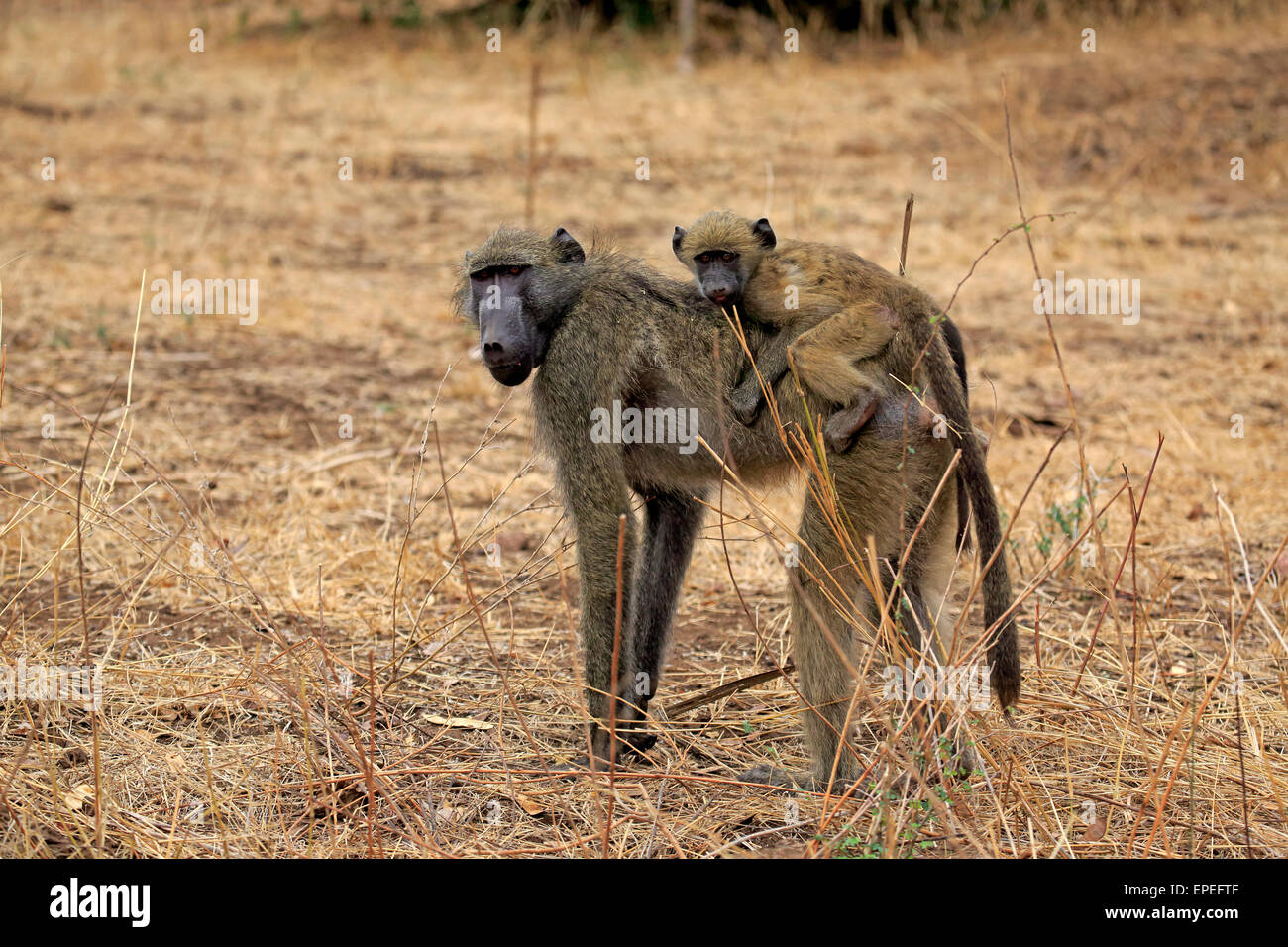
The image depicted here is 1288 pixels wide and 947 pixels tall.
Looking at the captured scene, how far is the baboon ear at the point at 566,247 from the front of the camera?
3.83m

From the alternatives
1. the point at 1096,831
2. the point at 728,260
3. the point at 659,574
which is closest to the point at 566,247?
the point at 728,260

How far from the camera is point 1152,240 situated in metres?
9.34

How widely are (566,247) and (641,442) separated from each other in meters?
0.65

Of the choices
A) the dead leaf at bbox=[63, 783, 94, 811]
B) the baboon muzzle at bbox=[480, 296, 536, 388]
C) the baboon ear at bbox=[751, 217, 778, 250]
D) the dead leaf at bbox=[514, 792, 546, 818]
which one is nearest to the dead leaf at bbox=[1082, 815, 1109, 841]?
the dead leaf at bbox=[514, 792, 546, 818]

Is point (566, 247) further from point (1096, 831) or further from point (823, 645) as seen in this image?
point (1096, 831)

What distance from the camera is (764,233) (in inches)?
143

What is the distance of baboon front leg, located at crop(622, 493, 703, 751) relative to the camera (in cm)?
396

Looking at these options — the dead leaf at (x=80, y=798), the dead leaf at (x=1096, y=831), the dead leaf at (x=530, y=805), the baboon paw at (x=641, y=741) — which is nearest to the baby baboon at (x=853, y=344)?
the dead leaf at (x=1096, y=831)

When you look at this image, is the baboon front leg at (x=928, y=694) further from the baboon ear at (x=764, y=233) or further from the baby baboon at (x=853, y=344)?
the baboon ear at (x=764, y=233)

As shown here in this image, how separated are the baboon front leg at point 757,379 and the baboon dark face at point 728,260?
19 centimetres

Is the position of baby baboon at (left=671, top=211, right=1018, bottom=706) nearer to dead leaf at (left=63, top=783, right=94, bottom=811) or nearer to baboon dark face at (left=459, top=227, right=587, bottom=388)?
baboon dark face at (left=459, top=227, right=587, bottom=388)

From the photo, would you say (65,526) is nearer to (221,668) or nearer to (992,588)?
(221,668)
